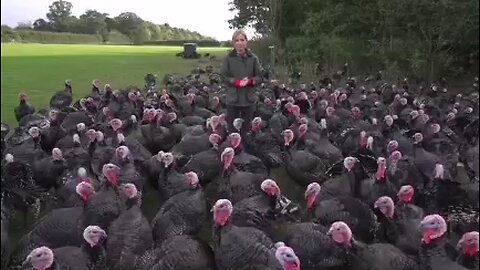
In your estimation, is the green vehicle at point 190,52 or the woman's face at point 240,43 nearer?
the woman's face at point 240,43

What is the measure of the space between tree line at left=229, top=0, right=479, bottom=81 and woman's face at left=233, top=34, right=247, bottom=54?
121 inches

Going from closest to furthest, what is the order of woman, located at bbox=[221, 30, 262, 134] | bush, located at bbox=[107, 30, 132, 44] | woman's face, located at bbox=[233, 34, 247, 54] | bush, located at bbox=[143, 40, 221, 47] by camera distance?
woman's face, located at bbox=[233, 34, 247, 54]
woman, located at bbox=[221, 30, 262, 134]
bush, located at bbox=[107, 30, 132, 44]
bush, located at bbox=[143, 40, 221, 47]

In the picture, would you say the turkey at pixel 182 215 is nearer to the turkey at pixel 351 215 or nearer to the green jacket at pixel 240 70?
the turkey at pixel 351 215

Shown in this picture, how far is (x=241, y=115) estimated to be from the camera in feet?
31.2

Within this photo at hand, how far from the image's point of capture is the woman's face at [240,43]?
27.6 feet

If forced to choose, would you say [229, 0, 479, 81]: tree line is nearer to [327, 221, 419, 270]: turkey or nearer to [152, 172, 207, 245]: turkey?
[327, 221, 419, 270]: turkey

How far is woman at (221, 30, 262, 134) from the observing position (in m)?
8.55

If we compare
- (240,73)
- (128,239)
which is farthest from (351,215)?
(240,73)

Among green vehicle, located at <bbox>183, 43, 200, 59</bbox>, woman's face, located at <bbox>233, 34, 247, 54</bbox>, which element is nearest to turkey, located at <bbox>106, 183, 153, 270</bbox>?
woman's face, located at <bbox>233, 34, 247, 54</bbox>

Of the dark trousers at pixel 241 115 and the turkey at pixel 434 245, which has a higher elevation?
the dark trousers at pixel 241 115

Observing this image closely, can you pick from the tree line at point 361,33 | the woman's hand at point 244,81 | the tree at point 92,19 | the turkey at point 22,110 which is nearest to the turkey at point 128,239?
the woman's hand at point 244,81

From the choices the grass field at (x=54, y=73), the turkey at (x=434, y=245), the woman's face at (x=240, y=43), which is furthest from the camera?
the grass field at (x=54, y=73)

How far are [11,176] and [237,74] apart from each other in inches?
151

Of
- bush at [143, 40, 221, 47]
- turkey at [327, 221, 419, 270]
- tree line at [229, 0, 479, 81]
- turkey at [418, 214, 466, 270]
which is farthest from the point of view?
bush at [143, 40, 221, 47]
